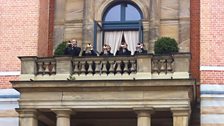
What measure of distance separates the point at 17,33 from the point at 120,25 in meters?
4.01

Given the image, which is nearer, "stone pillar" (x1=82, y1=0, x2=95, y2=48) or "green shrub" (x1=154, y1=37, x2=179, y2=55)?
"green shrub" (x1=154, y1=37, x2=179, y2=55)

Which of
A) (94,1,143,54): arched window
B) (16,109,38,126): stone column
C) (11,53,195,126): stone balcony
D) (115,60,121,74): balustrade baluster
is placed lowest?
(16,109,38,126): stone column

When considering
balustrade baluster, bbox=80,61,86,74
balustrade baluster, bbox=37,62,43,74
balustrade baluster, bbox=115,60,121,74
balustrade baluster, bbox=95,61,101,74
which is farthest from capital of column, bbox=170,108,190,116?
balustrade baluster, bbox=37,62,43,74

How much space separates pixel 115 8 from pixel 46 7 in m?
2.66

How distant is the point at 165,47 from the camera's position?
25.2 m

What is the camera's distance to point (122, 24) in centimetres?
2855

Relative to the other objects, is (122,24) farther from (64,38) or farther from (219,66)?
(219,66)

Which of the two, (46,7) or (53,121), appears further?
(46,7)

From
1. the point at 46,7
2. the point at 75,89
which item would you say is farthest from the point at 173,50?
the point at 46,7

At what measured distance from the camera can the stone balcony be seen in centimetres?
2369

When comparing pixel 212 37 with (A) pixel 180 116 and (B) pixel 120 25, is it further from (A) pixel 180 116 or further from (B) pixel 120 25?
(B) pixel 120 25

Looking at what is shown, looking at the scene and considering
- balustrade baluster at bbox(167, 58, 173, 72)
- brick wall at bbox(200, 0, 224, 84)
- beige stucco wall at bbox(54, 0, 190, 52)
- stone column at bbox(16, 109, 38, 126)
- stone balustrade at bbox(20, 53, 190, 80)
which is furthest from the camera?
beige stucco wall at bbox(54, 0, 190, 52)

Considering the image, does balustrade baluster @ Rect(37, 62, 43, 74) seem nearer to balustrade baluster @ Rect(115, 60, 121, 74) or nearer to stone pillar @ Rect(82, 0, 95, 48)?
balustrade baluster @ Rect(115, 60, 121, 74)

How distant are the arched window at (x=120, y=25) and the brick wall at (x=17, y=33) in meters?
2.43
